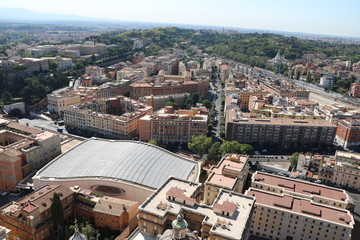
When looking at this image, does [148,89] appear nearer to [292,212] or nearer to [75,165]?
[75,165]

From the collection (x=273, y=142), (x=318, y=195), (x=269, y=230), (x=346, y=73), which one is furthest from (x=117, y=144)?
(x=346, y=73)

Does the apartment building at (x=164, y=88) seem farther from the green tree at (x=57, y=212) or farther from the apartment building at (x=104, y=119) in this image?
the green tree at (x=57, y=212)

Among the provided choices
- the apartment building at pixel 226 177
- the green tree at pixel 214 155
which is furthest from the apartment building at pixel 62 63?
the apartment building at pixel 226 177

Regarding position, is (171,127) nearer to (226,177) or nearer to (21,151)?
(226,177)

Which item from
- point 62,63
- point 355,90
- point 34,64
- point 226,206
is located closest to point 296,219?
point 226,206

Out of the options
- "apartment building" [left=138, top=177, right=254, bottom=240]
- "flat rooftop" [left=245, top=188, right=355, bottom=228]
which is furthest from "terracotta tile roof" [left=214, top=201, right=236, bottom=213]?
"flat rooftop" [left=245, top=188, right=355, bottom=228]

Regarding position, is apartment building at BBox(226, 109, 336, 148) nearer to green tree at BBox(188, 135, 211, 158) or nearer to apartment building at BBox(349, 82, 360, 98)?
green tree at BBox(188, 135, 211, 158)
